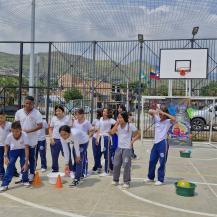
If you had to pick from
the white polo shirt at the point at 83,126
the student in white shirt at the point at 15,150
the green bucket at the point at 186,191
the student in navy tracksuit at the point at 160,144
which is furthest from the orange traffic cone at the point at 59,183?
→ the green bucket at the point at 186,191

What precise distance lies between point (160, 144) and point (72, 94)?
35.7 ft

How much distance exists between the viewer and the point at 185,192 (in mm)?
6199

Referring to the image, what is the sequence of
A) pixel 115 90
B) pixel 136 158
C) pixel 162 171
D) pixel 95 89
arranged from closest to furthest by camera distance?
pixel 162 171
pixel 136 158
pixel 95 89
pixel 115 90

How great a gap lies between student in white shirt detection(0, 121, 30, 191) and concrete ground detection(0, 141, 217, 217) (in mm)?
217

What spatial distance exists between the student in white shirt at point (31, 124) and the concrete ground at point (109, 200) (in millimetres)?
539

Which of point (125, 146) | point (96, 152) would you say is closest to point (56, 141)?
point (96, 152)

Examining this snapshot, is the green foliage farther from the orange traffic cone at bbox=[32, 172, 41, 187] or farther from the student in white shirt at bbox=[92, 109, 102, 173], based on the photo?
the orange traffic cone at bbox=[32, 172, 41, 187]

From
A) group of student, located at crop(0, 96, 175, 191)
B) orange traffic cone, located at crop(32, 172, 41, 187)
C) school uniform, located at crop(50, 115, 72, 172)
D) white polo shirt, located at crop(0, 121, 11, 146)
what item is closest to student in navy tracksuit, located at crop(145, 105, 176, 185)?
group of student, located at crop(0, 96, 175, 191)

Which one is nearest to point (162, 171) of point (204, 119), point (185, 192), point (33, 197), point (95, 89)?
point (185, 192)

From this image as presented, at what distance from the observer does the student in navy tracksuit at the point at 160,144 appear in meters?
6.96

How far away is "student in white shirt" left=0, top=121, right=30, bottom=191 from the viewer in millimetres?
6383

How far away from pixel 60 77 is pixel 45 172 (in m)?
7.78

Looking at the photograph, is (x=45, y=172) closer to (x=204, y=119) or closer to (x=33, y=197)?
(x=33, y=197)

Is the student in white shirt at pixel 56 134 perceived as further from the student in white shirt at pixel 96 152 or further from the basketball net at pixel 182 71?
the basketball net at pixel 182 71
